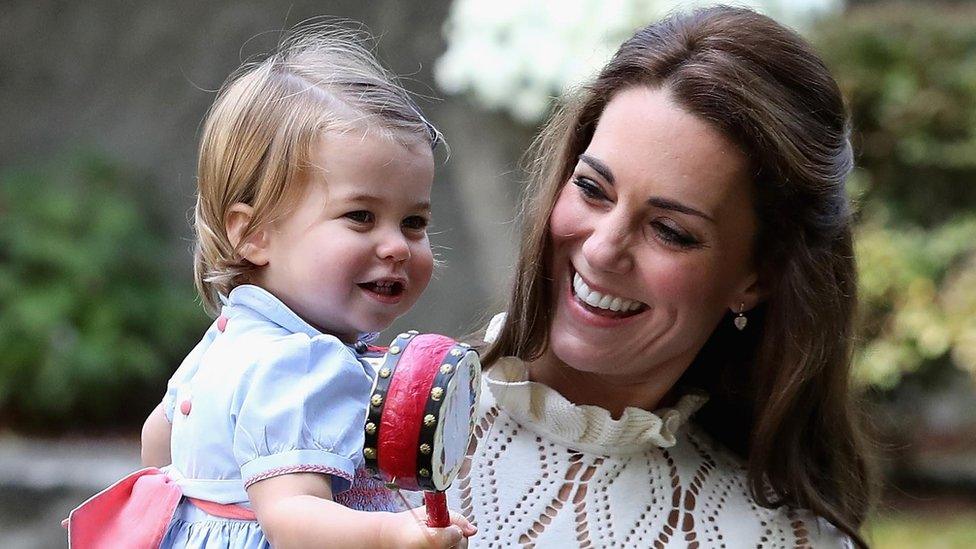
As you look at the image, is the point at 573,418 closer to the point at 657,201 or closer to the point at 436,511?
the point at 657,201

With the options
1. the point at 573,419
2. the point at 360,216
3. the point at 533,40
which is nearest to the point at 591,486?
the point at 573,419

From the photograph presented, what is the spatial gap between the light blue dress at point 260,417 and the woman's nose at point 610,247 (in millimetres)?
572

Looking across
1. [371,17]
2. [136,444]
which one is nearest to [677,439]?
[136,444]

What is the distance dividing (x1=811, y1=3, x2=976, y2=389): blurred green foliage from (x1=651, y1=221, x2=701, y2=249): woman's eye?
3267mm

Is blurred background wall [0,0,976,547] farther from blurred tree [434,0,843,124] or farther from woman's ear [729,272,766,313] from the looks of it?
woman's ear [729,272,766,313]

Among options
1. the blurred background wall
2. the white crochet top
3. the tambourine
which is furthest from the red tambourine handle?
the blurred background wall

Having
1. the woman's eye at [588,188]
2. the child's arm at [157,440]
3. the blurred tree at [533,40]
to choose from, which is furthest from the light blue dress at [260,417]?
the blurred tree at [533,40]

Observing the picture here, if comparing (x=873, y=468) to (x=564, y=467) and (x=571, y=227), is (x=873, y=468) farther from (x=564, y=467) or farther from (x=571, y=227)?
(x=571, y=227)

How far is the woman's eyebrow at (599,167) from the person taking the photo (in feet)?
8.54

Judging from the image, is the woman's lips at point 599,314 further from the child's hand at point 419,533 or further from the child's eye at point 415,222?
the child's hand at point 419,533

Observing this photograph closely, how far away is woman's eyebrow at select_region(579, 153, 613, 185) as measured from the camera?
2.60m

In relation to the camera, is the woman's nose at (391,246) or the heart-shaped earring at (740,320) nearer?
the woman's nose at (391,246)

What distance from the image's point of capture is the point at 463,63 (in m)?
5.72

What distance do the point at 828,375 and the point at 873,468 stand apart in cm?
33
